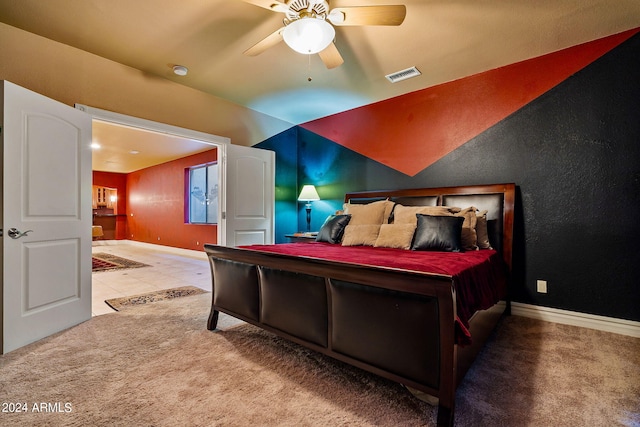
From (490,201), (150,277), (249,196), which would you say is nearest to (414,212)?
(490,201)

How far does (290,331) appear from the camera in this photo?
1999mm

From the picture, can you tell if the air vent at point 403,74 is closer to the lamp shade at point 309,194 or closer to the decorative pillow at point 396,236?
the decorative pillow at point 396,236

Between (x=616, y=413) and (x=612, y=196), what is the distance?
6.42 ft

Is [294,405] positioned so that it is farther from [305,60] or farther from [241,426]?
[305,60]

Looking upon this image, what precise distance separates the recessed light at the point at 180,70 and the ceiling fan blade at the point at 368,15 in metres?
2.03

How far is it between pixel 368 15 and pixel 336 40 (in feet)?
2.85

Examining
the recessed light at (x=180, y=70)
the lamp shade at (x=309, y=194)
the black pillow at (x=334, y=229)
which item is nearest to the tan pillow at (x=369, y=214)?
the black pillow at (x=334, y=229)

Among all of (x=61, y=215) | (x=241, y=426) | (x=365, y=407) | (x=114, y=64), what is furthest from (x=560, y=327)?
(x=114, y=64)

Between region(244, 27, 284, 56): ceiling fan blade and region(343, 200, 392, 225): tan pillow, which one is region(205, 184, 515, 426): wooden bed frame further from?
region(244, 27, 284, 56): ceiling fan blade

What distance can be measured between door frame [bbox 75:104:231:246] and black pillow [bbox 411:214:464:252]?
267 centimetres

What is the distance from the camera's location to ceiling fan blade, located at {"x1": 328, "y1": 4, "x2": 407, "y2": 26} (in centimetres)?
182

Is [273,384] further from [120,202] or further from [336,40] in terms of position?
[120,202]

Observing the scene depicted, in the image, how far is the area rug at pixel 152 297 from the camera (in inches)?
130

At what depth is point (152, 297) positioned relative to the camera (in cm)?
361
